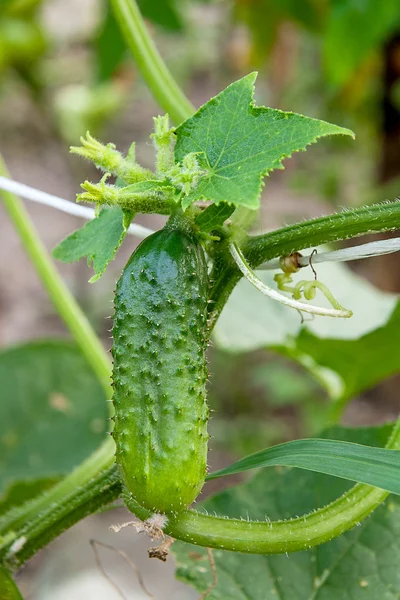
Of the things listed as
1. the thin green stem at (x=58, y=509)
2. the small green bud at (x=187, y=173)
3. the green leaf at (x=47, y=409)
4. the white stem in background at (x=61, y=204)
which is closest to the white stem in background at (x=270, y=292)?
the small green bud at (x=187, y=173)

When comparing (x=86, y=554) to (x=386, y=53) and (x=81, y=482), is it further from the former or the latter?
(x=386, y=53)

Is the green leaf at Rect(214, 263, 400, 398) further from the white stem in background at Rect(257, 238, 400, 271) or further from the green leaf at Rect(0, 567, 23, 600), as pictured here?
the green leaf at Rect(0, 567, 23, 600)

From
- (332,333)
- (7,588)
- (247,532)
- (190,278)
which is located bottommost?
(7,588)

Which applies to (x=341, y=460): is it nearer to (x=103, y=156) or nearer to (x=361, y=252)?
(x=361, y=252)

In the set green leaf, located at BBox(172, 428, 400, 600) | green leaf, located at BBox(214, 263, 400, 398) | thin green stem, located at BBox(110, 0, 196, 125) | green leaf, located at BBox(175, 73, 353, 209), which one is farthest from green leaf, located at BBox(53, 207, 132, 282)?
green leaf, located at BBox(214, 263, 400, 398)

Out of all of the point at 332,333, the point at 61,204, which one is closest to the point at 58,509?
the point at 61,204

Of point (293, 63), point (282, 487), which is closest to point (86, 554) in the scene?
point (282, 487)

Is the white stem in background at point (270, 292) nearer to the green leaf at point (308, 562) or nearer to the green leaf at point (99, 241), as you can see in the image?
the green leaf at point (99, 241)
